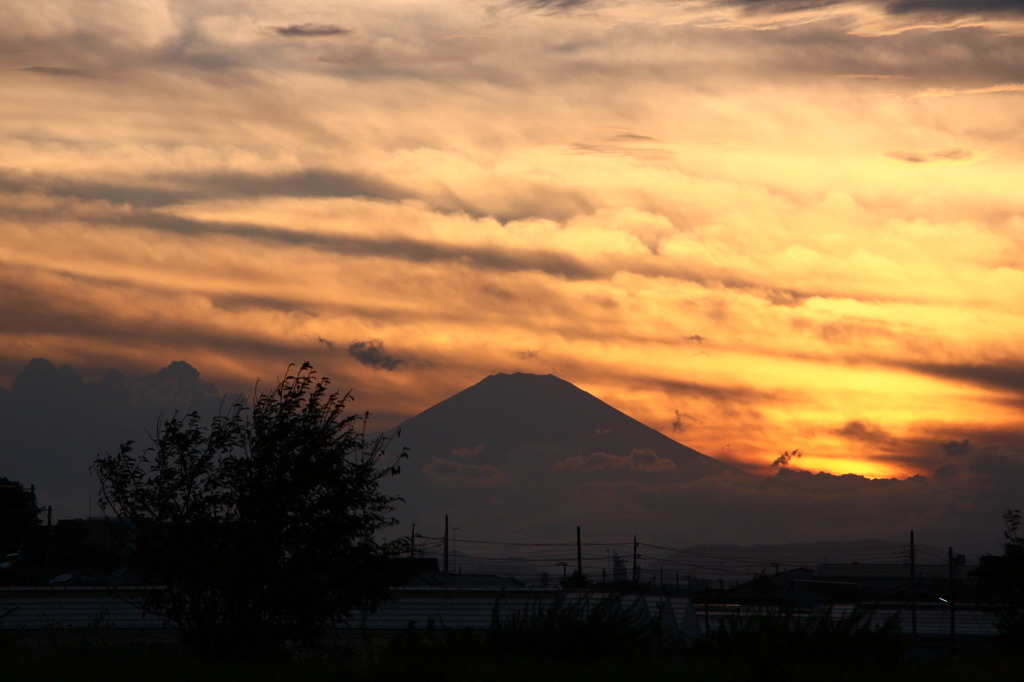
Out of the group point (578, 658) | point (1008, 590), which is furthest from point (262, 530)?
point (1008, 590)

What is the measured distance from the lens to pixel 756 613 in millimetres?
20547

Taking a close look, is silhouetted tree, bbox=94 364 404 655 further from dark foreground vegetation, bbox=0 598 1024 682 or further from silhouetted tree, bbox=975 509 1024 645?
silhouetted tree, bbox=975 509 1024 645

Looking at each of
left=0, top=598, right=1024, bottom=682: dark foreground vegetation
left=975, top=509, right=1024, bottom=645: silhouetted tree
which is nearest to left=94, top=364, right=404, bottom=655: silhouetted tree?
left=0, top=598, right=1024, bottom=682: dark foreground vegetation

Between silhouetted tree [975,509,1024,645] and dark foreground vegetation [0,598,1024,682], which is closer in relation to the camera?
dark foreground vegetation [0,598,1024,682]

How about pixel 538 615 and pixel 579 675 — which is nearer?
pixel 579 675

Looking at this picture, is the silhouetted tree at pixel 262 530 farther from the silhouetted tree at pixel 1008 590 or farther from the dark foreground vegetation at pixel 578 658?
the silhouetted tree at pixel 1008 590

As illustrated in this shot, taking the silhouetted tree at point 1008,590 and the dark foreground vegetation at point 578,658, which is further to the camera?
the silhouetted tree at point 1008,590

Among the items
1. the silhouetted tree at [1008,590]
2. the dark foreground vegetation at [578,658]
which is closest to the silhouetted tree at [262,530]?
the dark foreground vegetation at [578,658]

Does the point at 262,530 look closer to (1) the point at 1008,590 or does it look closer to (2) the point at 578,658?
(2) the point at 578,658

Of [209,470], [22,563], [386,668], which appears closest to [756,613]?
[386,668]

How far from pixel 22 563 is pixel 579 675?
7078cm

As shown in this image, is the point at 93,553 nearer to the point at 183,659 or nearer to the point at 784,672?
the point at 183,659

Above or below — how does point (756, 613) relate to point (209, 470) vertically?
below

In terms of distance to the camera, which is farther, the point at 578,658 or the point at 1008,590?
the point at 1008,590
